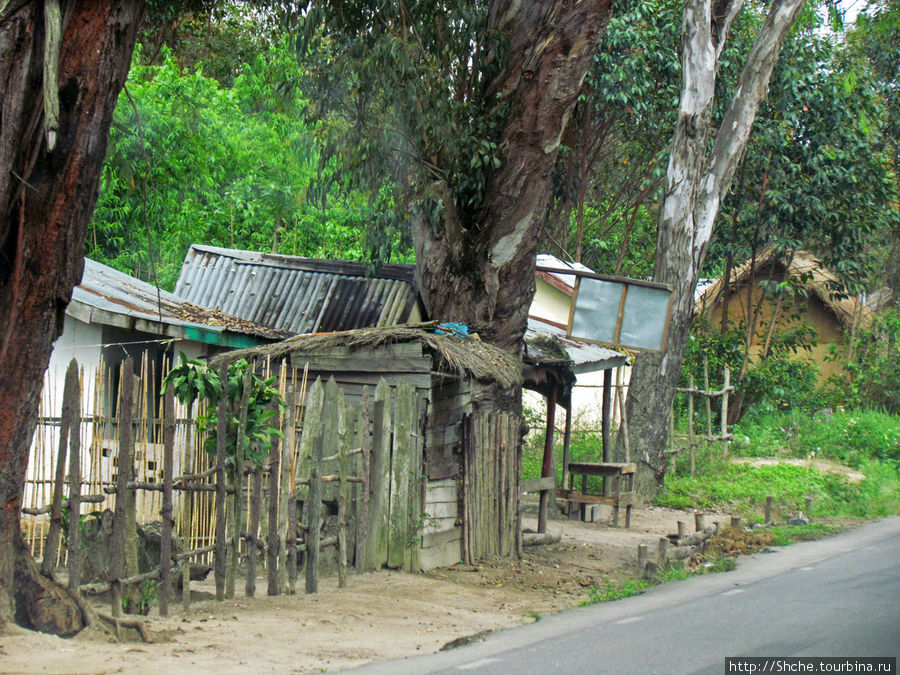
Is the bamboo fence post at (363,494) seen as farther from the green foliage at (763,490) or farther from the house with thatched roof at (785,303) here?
the house with thatched roof at (785,303)

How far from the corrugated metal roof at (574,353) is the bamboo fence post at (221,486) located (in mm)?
6645

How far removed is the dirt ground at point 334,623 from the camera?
5266mm

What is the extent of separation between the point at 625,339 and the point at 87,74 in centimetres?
912

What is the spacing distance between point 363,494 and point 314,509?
0.86 metres

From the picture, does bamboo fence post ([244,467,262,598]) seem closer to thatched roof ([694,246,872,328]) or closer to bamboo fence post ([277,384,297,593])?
bamboo fence post ([277,384,297,593])

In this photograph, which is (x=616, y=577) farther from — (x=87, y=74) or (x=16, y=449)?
(x=87, y=74)

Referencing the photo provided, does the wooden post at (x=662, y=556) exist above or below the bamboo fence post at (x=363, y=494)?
below

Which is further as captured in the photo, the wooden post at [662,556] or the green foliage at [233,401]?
the wooden post at [662,556]

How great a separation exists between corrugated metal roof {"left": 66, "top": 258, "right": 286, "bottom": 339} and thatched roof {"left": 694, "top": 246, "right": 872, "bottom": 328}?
15917 millimetres

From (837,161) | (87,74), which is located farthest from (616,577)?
(837,161)

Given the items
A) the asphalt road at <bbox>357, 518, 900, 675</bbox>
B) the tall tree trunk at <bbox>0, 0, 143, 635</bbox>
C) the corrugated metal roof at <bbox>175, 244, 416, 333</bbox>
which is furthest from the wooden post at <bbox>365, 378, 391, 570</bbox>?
the corrugated metal roof at <bbox>175, 244, 416, 333</bbox>

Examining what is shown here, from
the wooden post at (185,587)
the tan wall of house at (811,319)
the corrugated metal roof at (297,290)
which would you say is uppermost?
the tan wall of house at (811,319)

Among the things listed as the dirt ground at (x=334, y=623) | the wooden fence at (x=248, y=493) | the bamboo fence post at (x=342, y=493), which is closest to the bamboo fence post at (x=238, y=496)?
the wooden fence at (x=248, y=493)

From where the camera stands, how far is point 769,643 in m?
6.14
